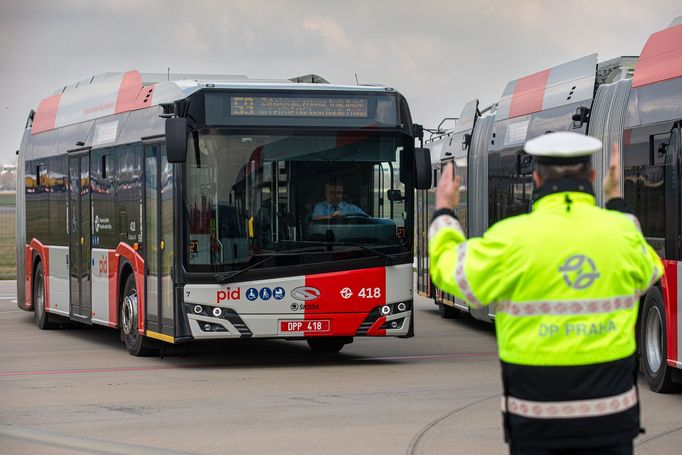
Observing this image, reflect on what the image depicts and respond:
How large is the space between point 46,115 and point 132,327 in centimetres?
594

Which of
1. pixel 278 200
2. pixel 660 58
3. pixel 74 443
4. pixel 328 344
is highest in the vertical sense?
pixel 660 58

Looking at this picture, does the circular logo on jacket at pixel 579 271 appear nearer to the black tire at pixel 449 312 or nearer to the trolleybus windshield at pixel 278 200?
the trolleybus windshield at pixel 278 200

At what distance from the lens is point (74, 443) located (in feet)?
31.6

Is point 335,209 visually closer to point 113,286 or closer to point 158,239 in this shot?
point 158,239

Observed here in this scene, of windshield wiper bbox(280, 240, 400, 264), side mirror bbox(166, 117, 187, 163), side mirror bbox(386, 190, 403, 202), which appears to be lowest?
windshield wiper bbox(280, 240, 400, 264)

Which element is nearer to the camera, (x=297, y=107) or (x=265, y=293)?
(x=265, y=293)

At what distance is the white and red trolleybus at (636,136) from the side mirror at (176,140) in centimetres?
403

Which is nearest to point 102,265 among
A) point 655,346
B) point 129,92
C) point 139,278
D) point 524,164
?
point 139,278

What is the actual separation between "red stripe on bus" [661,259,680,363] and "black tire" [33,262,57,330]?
36.2 feet

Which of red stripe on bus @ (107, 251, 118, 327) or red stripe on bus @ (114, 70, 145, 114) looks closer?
red stripe on bus @ (114, 70, 145, 114)

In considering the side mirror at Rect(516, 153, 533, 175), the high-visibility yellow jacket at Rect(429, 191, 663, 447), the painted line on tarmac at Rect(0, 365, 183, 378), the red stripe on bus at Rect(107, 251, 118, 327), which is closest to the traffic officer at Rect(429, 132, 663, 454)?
the high-visibility yellow jacket at Rect(429, 191, 663, 447)

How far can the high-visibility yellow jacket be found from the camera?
469 centimetres

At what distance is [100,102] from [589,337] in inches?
560

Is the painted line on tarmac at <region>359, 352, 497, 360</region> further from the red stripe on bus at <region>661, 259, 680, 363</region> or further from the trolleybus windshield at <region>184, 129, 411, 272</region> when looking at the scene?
the red stripe on bus at <region>661, 259, 680, 363</region>
